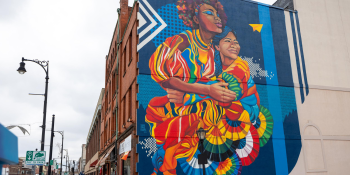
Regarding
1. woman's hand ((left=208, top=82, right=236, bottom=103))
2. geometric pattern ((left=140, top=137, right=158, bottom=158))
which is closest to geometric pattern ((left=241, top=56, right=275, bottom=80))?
woman's hand ((left=208, top=82, right=236, bottom=103))

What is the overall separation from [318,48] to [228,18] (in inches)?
293

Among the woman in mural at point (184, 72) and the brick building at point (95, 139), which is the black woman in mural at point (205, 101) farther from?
the brick building at point (95, 139)

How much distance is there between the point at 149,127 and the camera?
1645 cm

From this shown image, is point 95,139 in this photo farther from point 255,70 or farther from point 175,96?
point 255,70

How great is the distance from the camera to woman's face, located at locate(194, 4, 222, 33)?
19.2m

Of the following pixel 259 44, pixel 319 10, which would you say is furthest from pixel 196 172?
pixel 319 10

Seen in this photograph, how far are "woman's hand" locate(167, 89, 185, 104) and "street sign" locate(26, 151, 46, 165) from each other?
7.87 metres

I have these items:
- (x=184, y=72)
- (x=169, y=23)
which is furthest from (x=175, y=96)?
(x=169, y=23)

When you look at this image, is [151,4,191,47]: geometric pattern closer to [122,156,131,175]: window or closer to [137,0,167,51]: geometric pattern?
[137,0,167,51]: geometric pattern

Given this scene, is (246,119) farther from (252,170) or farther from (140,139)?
(140,139)

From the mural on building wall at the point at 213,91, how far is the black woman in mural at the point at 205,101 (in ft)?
0.18

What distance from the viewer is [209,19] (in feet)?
64.0

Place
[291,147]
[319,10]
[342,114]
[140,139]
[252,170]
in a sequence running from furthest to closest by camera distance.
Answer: [319,10] < [342,114] < [291,147] < [252,170] < [140,139]

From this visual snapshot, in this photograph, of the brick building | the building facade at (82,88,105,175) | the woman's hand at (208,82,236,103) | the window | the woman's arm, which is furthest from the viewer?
the brick building
